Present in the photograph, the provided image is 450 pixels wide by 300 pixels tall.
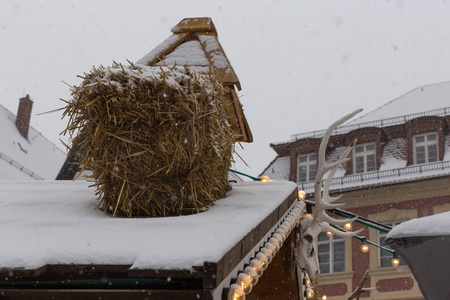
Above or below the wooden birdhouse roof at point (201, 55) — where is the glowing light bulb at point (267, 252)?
below

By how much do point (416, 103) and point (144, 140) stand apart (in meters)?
19.7

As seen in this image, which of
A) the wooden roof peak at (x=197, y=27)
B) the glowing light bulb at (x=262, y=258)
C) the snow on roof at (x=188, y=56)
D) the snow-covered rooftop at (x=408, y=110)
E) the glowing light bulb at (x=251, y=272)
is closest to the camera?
the glowing light bulb at (x=251, y=272)

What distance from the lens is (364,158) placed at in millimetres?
19297

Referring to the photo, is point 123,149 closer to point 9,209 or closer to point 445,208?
point 9,209

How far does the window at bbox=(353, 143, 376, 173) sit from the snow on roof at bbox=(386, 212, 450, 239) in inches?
628

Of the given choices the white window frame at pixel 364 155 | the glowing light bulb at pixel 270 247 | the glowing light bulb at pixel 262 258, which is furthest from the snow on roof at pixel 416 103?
the glowing light bulb at pixel 262 258

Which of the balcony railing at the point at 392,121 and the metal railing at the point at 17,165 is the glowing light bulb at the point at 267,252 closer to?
the balcony railing at the point at 392,121

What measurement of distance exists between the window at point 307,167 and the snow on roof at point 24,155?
9368 millimetres

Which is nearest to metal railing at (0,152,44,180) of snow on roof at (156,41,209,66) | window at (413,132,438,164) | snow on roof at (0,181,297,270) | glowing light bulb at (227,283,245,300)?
window at (413,132,438,164)

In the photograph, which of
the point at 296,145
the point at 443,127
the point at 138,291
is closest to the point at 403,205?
the point at 443,127

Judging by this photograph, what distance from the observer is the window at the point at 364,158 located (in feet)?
62.7

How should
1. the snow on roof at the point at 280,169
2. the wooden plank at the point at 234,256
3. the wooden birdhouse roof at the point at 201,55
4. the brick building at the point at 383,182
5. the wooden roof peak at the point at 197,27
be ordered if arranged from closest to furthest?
1. the wooden plank at the point at 234,256
2. the wooden birdhouse roof at the point at 201,55
3. the wooden roof peak at the point at 197,27
4. the brick building at the point at 383,182
5. the snow on roof at the point at 280,169

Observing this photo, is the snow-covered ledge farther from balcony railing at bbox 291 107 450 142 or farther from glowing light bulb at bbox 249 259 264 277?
balcony railing at bbox 291 107 450 142

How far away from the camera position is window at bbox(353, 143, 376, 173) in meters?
19.1
